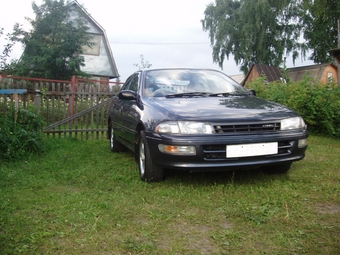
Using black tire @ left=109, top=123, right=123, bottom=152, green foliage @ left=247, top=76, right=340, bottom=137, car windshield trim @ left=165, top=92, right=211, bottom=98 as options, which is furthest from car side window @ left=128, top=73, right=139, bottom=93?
green foliage @ left=247, top=76, right=340, bottom=137

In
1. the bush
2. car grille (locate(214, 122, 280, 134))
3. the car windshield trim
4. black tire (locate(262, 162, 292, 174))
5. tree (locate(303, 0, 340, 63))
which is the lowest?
black tire (locate(262, 162, 292, 174))

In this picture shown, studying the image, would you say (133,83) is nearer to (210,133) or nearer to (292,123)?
(210,133)

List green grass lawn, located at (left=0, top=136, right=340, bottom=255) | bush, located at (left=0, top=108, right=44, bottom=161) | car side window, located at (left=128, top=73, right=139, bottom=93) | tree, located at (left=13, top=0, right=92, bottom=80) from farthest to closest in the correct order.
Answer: tree, located at (left=13, top=0, right=92, bottom=80), bush, located at (left=0, top=108, right=44, bottom=161), car side window, located at (left=128, top=73, right=139, bottom=93), green grass lawn, located at (left=0, top=136, right=340, bottom=255)

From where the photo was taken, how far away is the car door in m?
4.85

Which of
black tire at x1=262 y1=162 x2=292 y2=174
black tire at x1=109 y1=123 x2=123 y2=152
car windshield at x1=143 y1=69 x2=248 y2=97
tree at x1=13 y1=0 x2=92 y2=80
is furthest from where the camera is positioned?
tree at x1=13 y1=0 x2=92 y2=80

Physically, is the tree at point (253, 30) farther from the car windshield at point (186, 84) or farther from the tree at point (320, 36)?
the car windshield at point (186, 84)

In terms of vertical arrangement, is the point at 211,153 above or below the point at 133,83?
below

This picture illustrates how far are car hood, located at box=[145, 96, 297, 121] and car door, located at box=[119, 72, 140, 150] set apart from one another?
1.17 feet

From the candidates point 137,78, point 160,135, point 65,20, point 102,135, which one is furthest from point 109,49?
point 160,135

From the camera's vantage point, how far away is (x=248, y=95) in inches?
203

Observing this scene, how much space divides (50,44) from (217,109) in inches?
748

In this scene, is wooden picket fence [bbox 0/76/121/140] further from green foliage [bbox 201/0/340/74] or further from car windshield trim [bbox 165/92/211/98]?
green foliage [bbox 201/0/340/74]

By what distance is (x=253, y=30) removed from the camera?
33.7 meters

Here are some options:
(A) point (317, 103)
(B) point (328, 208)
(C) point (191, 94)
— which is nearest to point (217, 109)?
(C) point (191, 94)
